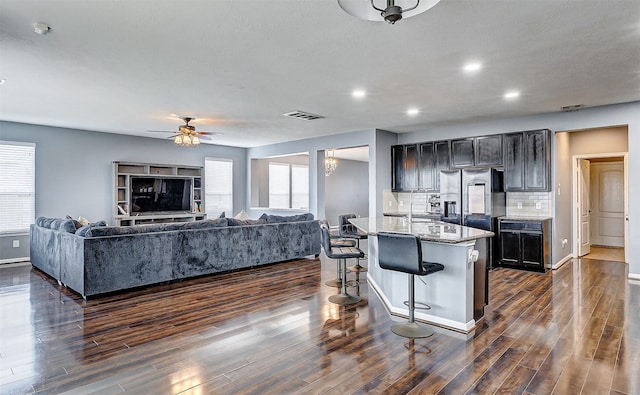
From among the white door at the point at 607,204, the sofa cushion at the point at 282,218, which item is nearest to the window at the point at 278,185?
the sofa cushion at the point at 282,218

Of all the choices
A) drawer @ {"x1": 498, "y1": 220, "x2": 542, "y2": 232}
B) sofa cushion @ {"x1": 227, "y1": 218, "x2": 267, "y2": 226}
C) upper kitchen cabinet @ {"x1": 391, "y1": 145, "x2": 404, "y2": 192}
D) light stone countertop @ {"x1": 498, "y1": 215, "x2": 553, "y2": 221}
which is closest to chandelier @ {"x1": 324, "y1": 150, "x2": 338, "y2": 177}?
upper kitchen cabinet @ {"x1": 391, "y1": 145, "x2": 404, "y2": 192}

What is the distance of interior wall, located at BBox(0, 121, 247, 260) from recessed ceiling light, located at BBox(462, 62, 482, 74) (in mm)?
7591

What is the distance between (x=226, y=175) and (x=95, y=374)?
8.23m

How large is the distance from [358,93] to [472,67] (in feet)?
5.09

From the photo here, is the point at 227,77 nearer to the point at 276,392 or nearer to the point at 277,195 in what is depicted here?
the point at 276,392

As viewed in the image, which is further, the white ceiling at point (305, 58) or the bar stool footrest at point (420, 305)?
the bar stool footrest at point (420, 305)

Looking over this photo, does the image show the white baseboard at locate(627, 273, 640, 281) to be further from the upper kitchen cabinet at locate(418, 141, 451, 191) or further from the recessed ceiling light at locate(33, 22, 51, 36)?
the recessed ceiling light at locate(33, 22, 51, 36)

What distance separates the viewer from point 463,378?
8.46ft

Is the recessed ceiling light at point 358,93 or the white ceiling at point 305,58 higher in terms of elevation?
the recessed ceiling light at point 358,93

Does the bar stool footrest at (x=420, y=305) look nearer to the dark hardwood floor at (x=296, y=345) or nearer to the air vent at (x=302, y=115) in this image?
the dark hardwood floor at (x=296, y=345)

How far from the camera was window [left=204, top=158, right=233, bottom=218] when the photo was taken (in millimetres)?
10141

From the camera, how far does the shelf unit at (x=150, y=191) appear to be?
831 cm

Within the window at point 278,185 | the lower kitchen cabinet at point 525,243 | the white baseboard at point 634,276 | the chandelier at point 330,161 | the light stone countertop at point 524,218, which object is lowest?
the white baseboard at point 634,276

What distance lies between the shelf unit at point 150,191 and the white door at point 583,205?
28.1ft
